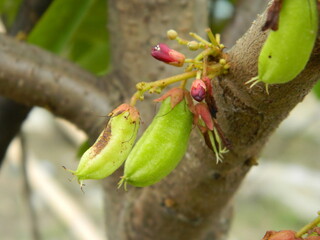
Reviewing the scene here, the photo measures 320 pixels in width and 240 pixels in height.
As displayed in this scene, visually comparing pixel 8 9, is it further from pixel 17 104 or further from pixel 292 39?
pixel 292 39

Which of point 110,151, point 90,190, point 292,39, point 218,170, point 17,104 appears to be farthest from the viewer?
point 90,190

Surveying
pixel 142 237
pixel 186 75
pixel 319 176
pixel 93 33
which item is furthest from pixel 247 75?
pixel 319 176

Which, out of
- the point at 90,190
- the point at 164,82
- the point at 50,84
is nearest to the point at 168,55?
the point at 164,82

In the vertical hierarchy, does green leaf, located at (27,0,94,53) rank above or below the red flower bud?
above

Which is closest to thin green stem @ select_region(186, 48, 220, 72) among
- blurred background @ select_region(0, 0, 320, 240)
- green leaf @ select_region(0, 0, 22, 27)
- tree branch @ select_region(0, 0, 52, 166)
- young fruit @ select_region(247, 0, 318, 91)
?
young fruit @ select_region(247, 0, 318, 91)

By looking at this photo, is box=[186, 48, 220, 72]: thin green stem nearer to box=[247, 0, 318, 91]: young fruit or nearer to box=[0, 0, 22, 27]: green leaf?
box=[247, 0, 318, 91]: young fruit

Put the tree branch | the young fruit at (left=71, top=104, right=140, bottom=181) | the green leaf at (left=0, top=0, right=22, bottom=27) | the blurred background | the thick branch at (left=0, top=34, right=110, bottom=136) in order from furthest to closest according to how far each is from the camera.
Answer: the blurred background → the green leaf at (left=0, top=0, right=22, bottom=27) → the tree branch → the thick branch at (left=0, top=34, right=110, bottom=136) → the young fruit at (left=71, top=104, right=140, bottom=181)
